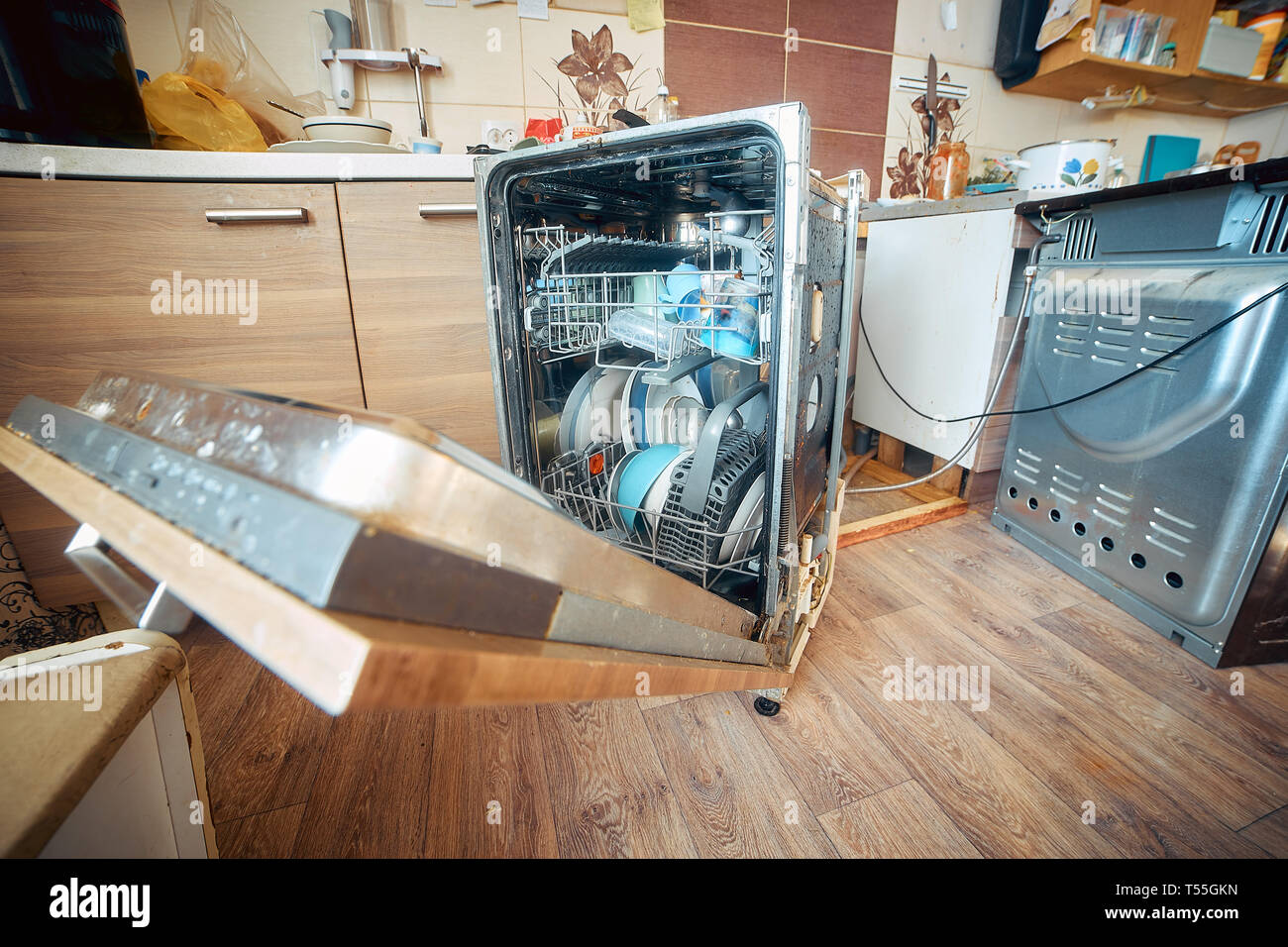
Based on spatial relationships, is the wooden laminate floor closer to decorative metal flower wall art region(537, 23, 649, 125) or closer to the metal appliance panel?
the metal appliance panel

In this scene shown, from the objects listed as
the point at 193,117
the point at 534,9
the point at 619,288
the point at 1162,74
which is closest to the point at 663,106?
the point at 534,9

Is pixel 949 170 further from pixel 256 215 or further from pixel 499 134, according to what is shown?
pixel 256 215

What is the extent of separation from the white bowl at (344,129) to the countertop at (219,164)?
0.22 metres

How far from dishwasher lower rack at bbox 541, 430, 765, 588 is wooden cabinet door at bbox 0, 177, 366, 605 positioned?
61 centimetres

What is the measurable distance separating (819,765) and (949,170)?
2.05 metres

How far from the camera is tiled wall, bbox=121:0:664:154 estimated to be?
1.44 m

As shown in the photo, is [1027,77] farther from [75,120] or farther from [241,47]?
[75,120]

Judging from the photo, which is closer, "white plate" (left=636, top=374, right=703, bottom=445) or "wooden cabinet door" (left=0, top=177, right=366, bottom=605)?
"wooden cabinet door" (left=0, top=177, right=366, bottom=605)

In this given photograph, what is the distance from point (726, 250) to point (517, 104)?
3.18ft

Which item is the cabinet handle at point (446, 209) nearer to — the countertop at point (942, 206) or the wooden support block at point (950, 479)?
the countertop at point (942, 206)

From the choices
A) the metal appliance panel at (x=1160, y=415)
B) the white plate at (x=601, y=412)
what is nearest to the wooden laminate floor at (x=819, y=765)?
the metal appliance panel at (x=1160, y=415)

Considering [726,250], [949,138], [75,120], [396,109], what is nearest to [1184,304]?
[726,250]

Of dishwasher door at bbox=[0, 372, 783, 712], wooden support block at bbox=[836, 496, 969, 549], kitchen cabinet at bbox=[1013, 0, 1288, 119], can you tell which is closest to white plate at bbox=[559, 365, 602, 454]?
dishwasher door at bbox=[0, 372, 783, 712]

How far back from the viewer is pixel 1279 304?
0.93m
